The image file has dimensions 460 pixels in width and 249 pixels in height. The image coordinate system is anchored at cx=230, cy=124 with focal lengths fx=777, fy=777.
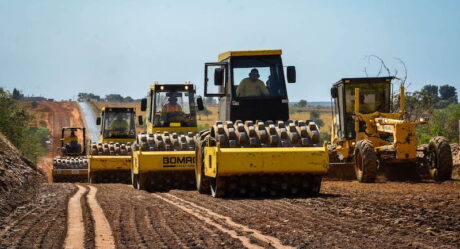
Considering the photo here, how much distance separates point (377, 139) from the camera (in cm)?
2275

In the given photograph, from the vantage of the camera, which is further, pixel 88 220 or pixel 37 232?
pixel 88 220

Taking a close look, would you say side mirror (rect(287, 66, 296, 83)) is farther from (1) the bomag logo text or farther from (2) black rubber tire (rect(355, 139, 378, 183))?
(2) black rubber tire (rect(355, 139, 378, 183))

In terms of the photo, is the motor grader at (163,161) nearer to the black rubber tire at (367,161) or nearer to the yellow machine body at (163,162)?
→ the yellow machine body at (163,162)

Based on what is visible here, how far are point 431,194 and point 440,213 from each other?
392 centimetres

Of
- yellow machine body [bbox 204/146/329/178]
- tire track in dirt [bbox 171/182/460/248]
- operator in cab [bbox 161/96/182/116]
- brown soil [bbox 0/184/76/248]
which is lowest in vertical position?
brown soil [bbox 0/184/76/248]

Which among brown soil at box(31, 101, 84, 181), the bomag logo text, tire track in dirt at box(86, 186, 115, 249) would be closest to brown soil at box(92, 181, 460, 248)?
tire track in dirt at box(86, 186, 115, 249)

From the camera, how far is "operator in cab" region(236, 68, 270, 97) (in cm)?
1670

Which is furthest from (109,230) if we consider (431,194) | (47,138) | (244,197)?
(47,138)

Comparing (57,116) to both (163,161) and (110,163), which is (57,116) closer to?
(110,163)

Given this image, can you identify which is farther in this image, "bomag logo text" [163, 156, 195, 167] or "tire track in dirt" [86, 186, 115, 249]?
"bomag logo text" [163, 156, 195, 167]

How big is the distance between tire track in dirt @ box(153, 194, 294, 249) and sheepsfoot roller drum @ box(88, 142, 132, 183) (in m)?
13.4

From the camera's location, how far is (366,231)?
10070mm

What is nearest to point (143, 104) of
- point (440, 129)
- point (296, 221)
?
point (296, 221)

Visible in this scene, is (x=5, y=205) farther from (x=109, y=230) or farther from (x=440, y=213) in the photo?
(x=440, y=213)
